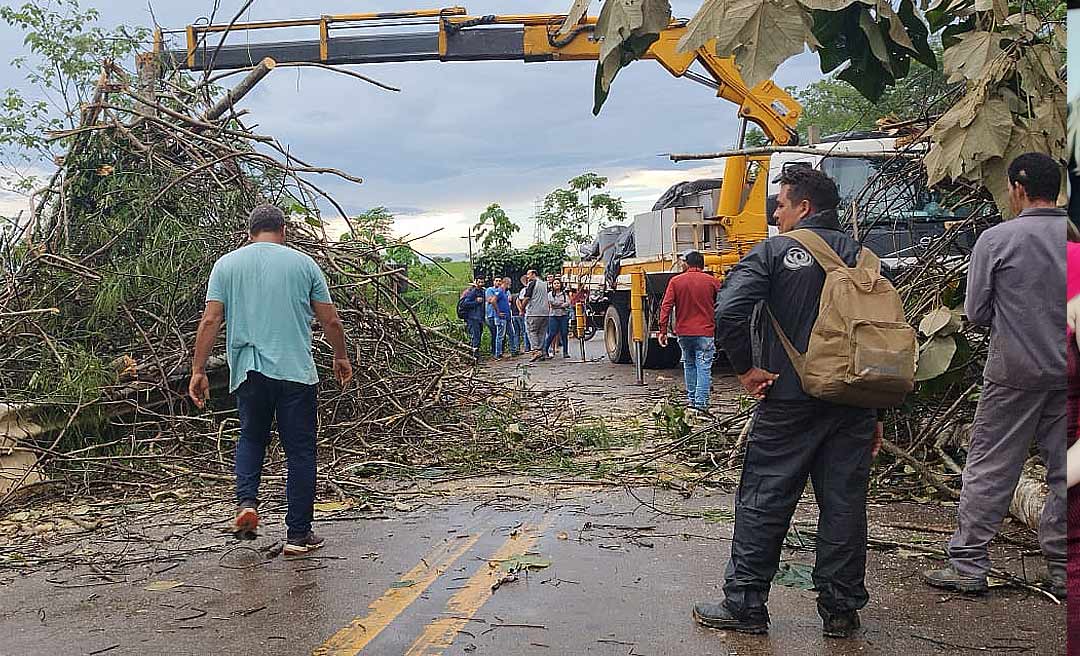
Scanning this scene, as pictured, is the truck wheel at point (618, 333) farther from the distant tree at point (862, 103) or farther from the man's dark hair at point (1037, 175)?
the man's dark hair at point (1037, 175)

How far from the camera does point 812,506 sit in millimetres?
7344

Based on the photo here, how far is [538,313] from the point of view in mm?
21531

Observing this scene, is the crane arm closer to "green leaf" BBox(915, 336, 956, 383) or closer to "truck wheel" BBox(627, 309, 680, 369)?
"truck wheel" BBox(627, 309, 680, 369)

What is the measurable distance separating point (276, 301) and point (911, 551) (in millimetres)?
3798

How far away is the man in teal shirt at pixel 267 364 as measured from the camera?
6.32 meters

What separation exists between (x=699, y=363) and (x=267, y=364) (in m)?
7.03

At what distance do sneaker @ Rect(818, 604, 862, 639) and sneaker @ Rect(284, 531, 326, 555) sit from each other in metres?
2.95

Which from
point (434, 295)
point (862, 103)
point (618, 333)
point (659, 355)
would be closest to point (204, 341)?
point (434, 295)

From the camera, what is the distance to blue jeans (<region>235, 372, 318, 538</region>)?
249 inches

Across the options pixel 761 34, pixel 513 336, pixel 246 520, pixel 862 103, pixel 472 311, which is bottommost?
pixel 246 520

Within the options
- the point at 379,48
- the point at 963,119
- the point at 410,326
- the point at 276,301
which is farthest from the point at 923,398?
the point at 379,48

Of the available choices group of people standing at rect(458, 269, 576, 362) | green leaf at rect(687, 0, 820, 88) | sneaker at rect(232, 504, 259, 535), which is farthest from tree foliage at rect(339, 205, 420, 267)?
group of people standing at rect(458, 269, 576, 362)

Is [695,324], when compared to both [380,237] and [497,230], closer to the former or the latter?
[380,237]

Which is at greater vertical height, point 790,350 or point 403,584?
→ point 790,350
